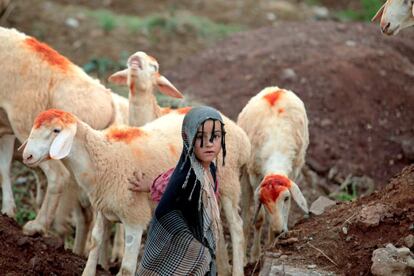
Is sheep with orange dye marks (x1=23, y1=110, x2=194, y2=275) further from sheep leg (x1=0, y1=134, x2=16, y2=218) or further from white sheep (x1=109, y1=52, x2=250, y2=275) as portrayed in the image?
sheep leg (x1=0, y1=134, x2=16, y2=218)

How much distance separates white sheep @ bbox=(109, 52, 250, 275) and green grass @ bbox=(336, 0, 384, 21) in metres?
9.51

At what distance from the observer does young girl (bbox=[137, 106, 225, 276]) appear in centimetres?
611

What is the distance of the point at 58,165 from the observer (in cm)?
853

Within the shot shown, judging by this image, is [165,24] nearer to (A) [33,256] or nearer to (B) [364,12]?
(B) [364,12]

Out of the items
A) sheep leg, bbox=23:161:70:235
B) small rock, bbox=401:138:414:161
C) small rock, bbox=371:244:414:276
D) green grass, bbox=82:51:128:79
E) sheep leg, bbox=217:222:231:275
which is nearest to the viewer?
small rock, bbox=371:244:414:276

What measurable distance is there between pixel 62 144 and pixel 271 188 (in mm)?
1914

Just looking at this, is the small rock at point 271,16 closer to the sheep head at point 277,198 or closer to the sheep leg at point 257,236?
the sheep leg at point 257,236

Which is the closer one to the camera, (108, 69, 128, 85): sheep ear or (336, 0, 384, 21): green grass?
(108, 69, 128, 85): sheep ear

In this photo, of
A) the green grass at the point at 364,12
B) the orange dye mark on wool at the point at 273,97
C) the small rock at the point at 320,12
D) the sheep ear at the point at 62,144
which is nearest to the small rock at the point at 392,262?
the sheep ear at the point at 62,144

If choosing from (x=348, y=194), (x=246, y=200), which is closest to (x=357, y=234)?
(x=246, y=200)

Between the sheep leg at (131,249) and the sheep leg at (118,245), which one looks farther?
the sheep leg at (118,245)

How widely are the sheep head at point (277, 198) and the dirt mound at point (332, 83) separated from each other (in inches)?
155

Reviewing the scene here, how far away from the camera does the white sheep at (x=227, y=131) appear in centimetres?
809

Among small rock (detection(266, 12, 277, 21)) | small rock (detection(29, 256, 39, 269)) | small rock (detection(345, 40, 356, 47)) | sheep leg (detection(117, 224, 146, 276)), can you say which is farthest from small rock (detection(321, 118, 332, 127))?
small rock (detection(266, 12, 277, 21))
